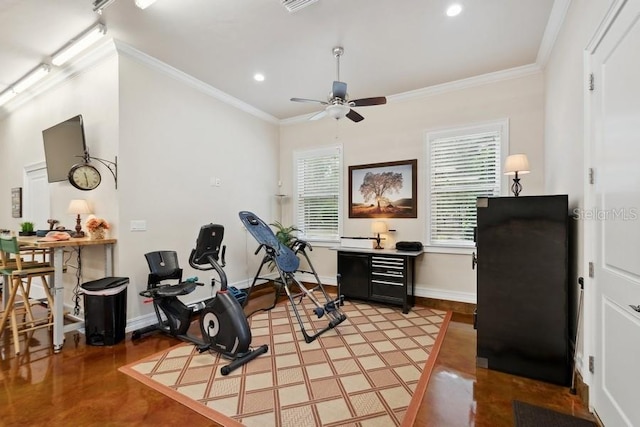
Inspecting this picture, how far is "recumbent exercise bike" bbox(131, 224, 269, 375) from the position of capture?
8.62 feet

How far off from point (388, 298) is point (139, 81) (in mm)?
4454

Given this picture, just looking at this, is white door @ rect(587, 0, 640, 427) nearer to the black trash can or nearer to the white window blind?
the white window blind

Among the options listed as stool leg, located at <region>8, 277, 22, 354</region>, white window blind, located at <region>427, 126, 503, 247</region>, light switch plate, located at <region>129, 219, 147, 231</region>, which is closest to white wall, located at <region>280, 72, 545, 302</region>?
white window blind, located at <region>427, 126, 503, 247</region>

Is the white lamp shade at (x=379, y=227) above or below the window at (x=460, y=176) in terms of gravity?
below

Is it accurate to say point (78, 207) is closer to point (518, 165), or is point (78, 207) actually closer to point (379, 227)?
point (379, 227)

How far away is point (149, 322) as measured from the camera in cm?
357

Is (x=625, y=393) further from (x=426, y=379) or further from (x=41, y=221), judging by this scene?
(x=41, y=221)

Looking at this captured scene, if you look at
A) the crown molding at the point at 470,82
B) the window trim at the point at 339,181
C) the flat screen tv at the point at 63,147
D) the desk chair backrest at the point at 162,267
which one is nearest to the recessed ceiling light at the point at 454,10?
the crown molding at the point at 470,82

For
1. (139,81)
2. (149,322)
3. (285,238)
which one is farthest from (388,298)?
→ (139,81)

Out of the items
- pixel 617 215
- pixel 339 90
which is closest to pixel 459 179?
pixel 339 90

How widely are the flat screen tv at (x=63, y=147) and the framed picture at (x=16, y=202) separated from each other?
1.71m

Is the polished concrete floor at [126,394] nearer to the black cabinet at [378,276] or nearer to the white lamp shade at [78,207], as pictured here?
the black cabinet at [378,276]

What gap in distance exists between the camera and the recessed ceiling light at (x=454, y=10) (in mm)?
2676

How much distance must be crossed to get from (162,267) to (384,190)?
3.48 metres
